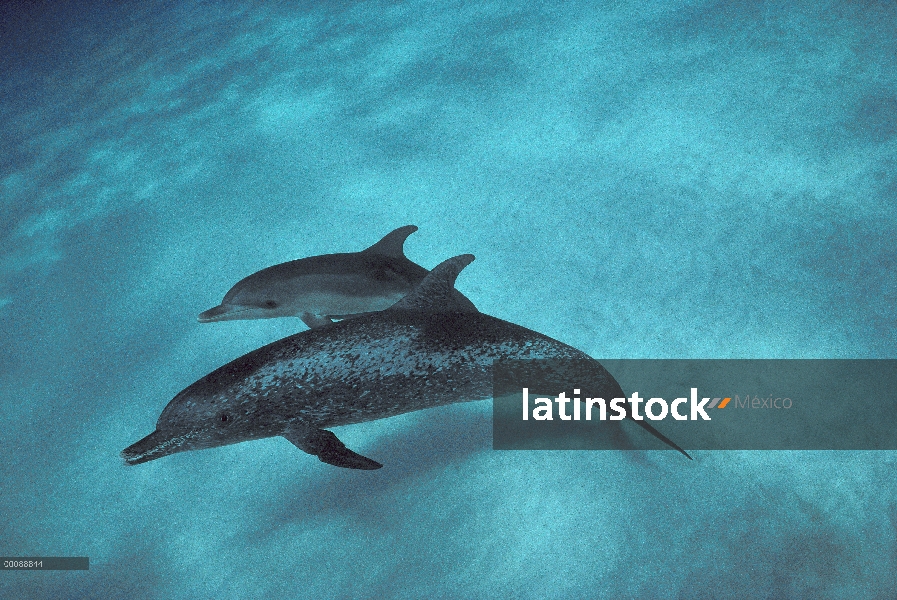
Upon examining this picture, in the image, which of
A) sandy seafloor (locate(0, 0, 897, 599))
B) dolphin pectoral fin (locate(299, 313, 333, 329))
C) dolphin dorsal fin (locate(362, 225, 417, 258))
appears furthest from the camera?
→ dolphin dorsal fin (locate(362, 225, 417, 258))

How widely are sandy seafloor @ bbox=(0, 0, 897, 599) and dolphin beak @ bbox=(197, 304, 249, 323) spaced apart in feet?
1.20

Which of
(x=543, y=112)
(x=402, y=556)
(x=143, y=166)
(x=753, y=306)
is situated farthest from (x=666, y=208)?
(x=143, y=166)

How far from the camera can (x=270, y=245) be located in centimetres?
595

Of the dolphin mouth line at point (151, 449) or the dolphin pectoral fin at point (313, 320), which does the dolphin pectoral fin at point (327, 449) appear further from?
the dolphin pectoral fin at point (313, 320)

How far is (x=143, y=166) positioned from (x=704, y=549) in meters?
7.70

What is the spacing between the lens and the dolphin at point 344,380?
11.0 ft

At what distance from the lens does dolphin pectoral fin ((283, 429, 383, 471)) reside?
3469mm

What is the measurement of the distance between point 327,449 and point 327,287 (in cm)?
129

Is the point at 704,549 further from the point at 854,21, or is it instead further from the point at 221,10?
the point at 221,10

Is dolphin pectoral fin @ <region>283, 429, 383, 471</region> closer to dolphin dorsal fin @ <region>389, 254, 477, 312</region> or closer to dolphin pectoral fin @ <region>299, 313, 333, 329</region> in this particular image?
dolphin dorsal fin @ <region>389, 254, 477, 312</region>
